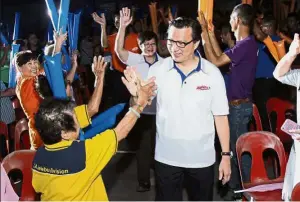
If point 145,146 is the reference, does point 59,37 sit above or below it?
above

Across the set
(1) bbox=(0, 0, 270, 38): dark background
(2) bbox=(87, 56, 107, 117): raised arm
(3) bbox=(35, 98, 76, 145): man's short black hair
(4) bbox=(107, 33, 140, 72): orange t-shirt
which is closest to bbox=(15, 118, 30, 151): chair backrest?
(2) bbox=(87, 56, 107, 117): raised arm

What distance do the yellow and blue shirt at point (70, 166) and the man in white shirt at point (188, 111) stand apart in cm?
58

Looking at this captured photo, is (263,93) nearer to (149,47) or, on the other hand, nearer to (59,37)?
(149,47)

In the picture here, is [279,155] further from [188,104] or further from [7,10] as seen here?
[7,10]

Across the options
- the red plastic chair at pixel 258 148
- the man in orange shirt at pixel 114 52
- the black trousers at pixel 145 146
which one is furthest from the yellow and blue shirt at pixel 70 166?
the man in orange shirt at pixel 114 52

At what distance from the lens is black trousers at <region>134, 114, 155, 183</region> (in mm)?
3953

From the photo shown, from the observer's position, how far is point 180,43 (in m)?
2.43

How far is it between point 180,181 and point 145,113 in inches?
53.0

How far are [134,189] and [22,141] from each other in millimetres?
1121

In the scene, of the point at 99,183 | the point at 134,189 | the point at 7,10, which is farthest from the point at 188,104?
the point at 7,10

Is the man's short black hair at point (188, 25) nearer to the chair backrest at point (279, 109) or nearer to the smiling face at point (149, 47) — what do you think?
the smiling face at point (149, 47)

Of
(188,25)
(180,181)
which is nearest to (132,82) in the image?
(188,25)

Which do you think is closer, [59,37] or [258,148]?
[59,37]

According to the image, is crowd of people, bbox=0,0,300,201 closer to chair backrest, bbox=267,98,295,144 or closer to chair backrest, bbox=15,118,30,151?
chair backrest, bbox=15,118,30,151
